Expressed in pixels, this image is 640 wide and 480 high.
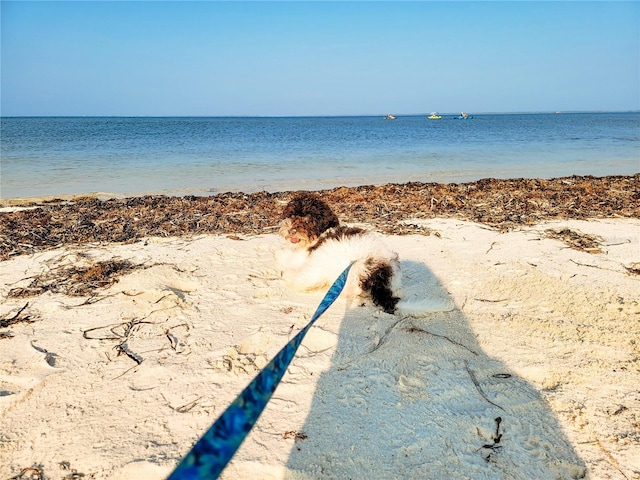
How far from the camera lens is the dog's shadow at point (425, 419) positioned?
2.08 m

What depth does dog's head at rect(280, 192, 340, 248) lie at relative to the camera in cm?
461

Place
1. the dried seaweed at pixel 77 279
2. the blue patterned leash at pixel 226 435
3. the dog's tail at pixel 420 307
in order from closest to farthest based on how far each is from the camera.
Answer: the blue patterned leash at pixel 226 435 < the dog's tail at pixel 420 307 < the dried seaweed at pixel 77 279

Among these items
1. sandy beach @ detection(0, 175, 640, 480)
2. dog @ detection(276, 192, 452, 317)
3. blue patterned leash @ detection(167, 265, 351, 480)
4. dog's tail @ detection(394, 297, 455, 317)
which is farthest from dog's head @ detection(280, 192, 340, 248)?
blue patterned leash @ detection(167, 265, 351, 480)

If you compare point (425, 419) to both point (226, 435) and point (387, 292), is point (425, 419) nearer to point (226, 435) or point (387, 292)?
point (387, 292)

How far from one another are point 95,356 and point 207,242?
9.67 ft

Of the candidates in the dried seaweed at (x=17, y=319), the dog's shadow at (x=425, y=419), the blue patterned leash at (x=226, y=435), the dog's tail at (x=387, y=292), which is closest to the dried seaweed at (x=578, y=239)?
the dog's tail at (x=387, y=292)

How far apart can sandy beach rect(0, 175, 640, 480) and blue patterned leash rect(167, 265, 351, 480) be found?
3.74 feet

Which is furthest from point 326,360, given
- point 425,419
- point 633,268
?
point 633,268

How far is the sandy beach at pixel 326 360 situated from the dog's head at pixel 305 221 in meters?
0.57

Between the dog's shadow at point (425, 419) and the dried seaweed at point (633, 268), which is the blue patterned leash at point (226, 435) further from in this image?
the dried seaweed at point (633, 268)

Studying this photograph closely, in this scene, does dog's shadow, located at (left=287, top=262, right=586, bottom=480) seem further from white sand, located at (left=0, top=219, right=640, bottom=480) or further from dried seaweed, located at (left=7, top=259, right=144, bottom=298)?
dried seaweed, located at (left=7, top=259, right=144, bottom=298)

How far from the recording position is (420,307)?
373 cm

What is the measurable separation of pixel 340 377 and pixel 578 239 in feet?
15.5

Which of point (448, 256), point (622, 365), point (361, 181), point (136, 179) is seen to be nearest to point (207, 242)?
point (448, 256)
